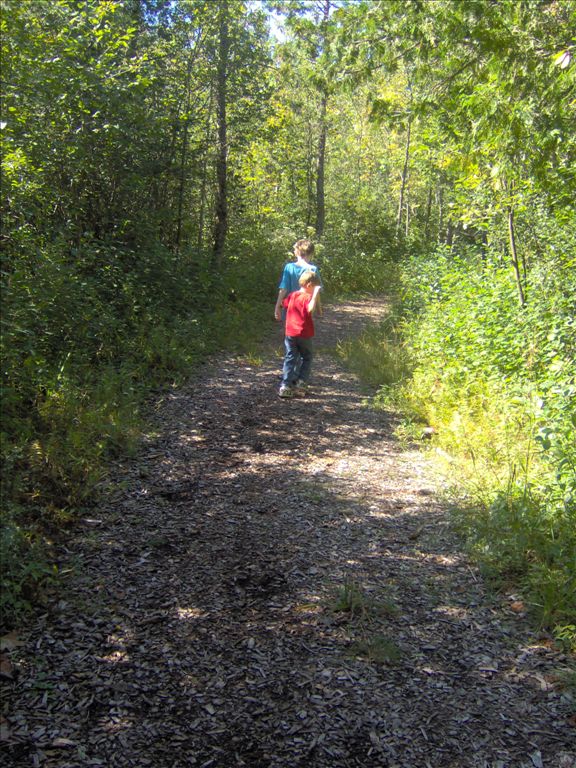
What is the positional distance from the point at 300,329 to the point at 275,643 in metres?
4.54

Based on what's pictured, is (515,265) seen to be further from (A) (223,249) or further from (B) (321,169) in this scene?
(B) (321,169)

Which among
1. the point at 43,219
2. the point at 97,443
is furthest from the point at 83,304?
the point at 97,443

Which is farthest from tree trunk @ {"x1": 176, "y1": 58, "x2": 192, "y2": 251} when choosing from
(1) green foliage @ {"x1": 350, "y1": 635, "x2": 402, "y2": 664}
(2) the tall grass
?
(1) green foliage @ {"x1": 350, "y1": 635, "x2": 402, "y2": 664}

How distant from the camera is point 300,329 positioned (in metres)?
7.16

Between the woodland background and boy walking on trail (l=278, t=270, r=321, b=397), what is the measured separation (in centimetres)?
112

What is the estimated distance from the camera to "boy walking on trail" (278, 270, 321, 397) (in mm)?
7062

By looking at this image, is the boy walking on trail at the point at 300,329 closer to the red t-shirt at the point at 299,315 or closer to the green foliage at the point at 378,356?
the red t-shirt at the point at 299,315

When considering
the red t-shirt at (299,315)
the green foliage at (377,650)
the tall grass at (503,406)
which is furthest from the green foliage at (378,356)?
the green foliage at (377,650)

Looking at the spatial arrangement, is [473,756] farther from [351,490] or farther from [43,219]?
[43,219]

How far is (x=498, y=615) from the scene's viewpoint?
353 centimetres

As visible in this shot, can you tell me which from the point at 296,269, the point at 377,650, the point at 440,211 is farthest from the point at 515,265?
the point at 440,211

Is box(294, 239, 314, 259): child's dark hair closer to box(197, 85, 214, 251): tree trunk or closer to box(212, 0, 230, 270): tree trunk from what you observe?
box(197, 85, 214, 251): tree trunk

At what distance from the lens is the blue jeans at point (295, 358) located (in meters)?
7.34

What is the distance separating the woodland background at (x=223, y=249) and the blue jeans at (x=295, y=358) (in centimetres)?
106
